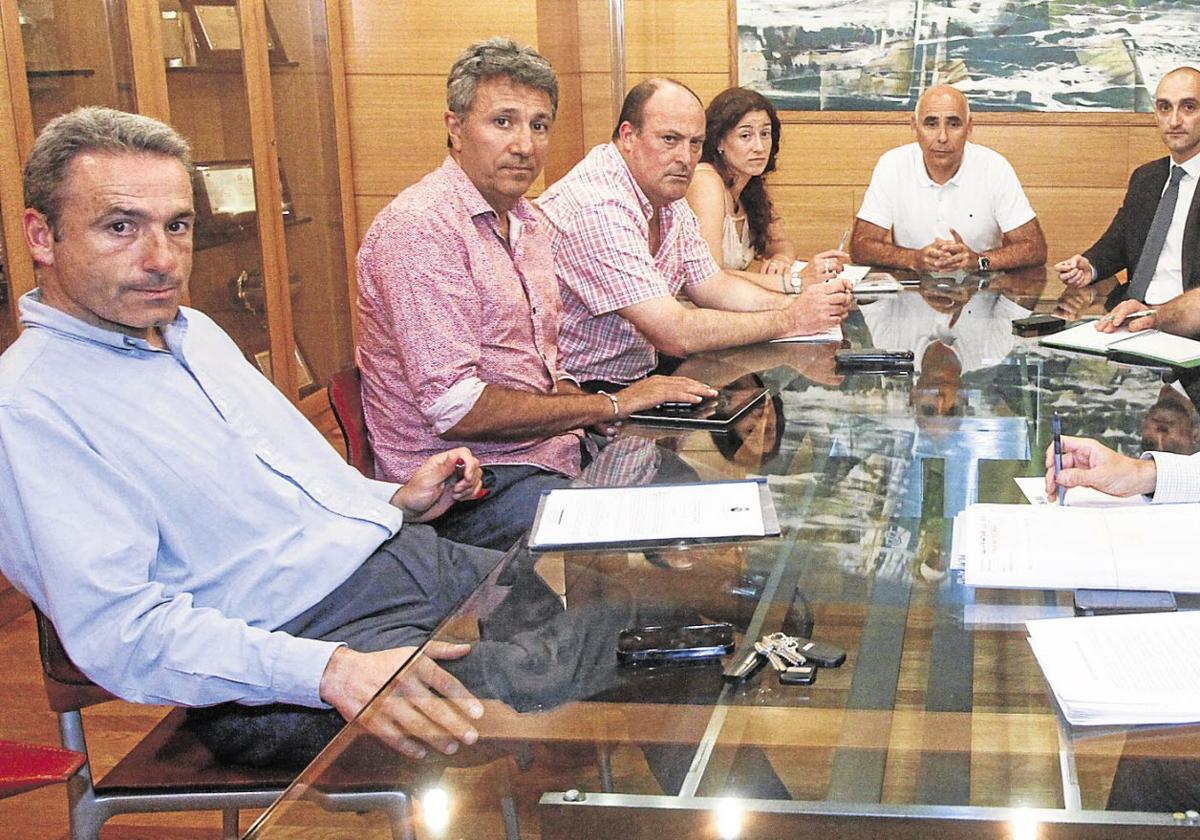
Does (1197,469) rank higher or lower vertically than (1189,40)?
lower

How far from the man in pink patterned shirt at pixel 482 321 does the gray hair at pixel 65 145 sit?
77 cm

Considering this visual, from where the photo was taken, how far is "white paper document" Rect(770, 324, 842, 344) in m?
3.13

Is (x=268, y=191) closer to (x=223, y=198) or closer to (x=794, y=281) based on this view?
(x=223, y=198)

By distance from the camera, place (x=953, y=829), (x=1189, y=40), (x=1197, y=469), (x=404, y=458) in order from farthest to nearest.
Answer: (x=1189, y=40), (x=404, y=458), (x=1197, y=469), (x=953, y=829)

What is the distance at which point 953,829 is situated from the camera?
1.04 metres

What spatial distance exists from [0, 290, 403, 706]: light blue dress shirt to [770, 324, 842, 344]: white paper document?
56.0 inches

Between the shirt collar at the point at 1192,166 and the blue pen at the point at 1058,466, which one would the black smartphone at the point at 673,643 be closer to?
the blue pen at the point at 1058,466

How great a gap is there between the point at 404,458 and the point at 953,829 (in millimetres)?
1728

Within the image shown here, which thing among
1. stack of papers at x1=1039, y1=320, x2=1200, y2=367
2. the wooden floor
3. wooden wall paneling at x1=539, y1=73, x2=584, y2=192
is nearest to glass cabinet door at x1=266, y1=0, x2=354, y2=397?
wooden wall paneling at x1=539, y1=73, x2=584, y2=192

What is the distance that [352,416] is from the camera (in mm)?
2457

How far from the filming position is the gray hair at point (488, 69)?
2.73 meters

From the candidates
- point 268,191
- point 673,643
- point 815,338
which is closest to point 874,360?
point 815,338

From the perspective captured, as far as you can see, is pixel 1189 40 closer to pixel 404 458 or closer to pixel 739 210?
pixel 739 210

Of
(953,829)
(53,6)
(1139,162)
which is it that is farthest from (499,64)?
(1139,162)
